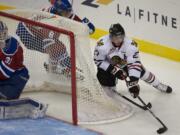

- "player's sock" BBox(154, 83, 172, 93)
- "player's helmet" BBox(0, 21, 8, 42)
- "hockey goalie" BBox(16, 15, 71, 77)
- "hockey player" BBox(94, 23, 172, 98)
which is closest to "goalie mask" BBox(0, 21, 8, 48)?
"player's helmet" BBox(0, 21, 8, 42)

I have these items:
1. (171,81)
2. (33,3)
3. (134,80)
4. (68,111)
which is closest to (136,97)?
(134,80)

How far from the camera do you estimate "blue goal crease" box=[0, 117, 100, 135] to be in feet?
13.5

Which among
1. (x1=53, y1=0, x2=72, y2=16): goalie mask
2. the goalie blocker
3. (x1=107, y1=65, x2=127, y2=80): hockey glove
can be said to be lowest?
the goalie blocker

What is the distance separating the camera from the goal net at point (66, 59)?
422 centimetres

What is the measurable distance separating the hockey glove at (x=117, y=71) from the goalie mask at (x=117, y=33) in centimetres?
20

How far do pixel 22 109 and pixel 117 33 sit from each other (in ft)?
2.80

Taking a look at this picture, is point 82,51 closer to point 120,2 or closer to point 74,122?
point 74,122

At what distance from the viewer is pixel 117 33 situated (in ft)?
14.4

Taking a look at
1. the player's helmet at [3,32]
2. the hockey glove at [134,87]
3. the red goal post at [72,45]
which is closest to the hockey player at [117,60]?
the hockey glove at [134,87]

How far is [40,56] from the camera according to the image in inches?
179

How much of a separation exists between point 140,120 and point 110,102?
0.82ft

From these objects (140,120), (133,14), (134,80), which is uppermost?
(133,14)

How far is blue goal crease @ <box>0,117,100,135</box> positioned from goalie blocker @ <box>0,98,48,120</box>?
1.8 inches

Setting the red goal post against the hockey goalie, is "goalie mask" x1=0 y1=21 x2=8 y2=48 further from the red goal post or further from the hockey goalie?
the hockey goalie
